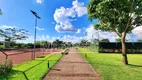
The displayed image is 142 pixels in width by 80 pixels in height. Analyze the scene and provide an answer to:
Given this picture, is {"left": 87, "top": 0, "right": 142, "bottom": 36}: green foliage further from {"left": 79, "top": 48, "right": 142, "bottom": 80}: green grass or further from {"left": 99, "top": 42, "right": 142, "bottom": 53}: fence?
{"left": 99, "top": 42, "right": 142, "bottom": 53}: fence

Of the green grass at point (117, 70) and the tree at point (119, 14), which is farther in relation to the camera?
the tree at point (119, 14)

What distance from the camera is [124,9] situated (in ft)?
48.7

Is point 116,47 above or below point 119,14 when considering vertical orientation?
below

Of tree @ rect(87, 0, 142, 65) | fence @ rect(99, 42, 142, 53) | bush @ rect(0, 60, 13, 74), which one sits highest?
tree @ rect(87, 0, 142, 65)

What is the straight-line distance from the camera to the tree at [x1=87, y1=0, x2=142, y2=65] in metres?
13.5

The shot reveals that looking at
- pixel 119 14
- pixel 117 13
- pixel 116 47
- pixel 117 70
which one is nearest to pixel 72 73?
pixel 117 70

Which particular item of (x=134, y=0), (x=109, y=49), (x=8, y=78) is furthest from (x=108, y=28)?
(x=109, y=49)

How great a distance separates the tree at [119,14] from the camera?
13.5 m

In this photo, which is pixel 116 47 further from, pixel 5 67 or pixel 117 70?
pixel 5 67

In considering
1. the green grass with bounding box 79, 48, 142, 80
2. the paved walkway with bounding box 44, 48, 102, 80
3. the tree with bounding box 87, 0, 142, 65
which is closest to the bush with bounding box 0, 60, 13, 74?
the paved walkway with bounding box 44, 48, 102, 80

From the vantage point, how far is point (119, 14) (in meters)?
15.2

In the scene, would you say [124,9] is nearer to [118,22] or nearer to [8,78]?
[118,22]

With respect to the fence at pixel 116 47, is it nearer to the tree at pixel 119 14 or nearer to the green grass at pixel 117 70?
the tree at pixel 119 14

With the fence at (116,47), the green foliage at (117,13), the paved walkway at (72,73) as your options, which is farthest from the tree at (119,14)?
the fence at (116,47)
